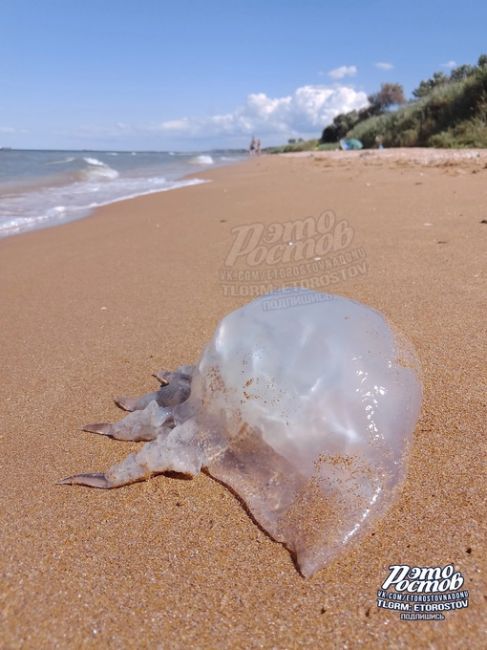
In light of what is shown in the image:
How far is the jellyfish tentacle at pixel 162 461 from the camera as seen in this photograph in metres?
1.42

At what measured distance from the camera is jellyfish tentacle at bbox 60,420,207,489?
1.42 m

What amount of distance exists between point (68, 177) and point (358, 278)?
12.0 meters

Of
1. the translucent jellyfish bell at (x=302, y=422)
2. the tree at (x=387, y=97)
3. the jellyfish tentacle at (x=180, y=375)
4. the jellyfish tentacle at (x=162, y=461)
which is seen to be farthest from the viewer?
the tree at (x=387, y=97)

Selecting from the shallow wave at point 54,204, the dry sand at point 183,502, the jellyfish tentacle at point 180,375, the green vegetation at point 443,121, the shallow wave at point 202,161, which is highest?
the green vegetation at point 443,121

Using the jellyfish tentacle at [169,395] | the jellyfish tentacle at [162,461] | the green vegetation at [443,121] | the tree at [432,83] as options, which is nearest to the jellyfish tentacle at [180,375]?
the jellyfish tentacle at [169,395]

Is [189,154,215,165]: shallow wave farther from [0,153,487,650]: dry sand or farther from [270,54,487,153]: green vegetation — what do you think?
[0,153,487,650]: dry sand

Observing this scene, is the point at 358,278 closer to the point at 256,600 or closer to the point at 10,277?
the point at 256,600

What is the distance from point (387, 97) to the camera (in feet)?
103

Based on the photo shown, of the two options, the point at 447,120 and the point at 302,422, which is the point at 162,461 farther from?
the point at 447,120

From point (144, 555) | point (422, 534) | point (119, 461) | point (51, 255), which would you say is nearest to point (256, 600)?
point (144, 555)

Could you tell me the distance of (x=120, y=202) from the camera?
7715mm

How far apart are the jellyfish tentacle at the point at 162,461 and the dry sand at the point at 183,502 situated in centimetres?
4

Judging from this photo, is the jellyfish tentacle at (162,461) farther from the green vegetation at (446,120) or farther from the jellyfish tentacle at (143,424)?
the green vegetation at (446,120)

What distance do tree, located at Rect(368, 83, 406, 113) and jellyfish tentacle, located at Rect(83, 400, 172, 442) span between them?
33068 millimetres
